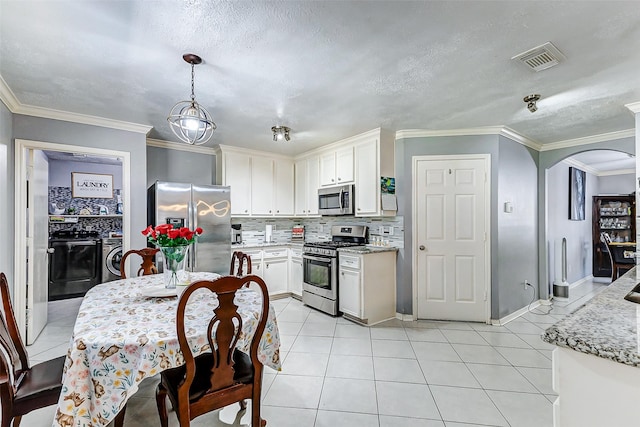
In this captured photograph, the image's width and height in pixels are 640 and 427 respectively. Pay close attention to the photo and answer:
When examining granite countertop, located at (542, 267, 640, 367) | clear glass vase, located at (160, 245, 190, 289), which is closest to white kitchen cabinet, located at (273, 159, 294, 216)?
clear glass vase, located at (160, 245, 190, 289)

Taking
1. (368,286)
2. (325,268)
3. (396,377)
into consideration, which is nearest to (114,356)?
(396,377)

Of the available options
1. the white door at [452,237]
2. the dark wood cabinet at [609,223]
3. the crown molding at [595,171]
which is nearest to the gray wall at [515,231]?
the white door at [452,237]

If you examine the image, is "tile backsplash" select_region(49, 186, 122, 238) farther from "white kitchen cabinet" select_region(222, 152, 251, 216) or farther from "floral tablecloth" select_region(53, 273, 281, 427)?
"floral tablecloth" select_region(53, 273, 281, 427)

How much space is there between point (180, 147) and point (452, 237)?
153 inches

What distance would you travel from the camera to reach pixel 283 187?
4.96m

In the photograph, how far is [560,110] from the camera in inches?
114

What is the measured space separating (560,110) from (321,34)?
263 cm

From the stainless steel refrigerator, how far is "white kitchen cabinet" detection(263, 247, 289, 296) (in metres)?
0.70

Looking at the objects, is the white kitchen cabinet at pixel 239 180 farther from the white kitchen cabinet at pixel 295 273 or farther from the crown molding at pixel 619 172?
the crown molding at pixel 619 172

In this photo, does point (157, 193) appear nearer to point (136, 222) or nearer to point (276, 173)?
point (136, 222)

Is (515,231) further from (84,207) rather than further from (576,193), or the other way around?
(84,207)

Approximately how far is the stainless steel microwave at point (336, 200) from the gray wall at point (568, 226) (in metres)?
3.05

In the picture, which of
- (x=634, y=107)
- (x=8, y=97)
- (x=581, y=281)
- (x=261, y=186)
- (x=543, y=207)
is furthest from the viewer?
(x=581, y=281)

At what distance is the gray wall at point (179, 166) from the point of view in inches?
161
